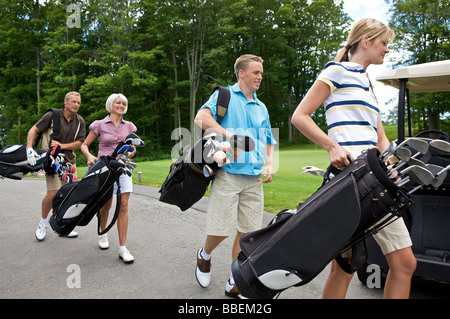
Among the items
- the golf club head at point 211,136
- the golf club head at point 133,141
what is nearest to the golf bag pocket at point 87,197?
the golf club head at point 133,141

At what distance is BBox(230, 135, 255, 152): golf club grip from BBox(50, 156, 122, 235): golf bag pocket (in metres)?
1.57

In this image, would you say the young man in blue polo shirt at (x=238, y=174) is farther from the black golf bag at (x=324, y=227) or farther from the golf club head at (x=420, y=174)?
the golf club head at (x=420, y=174)

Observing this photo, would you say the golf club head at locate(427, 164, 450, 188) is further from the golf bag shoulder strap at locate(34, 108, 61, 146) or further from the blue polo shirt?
the golf bag shoulder strap at locate(34, 108, 61, 146)

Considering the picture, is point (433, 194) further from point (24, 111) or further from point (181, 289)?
point (24, 111)

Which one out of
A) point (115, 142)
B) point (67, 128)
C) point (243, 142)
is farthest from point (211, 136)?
point (67, 128)

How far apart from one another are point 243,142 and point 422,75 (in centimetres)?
205

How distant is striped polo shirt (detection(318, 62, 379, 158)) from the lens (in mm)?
2162

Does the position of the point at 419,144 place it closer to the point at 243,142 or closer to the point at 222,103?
the point at 243,142

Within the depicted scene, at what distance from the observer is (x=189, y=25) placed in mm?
36969

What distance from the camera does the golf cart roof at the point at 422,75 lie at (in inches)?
139

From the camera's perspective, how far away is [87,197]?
13.0 ft

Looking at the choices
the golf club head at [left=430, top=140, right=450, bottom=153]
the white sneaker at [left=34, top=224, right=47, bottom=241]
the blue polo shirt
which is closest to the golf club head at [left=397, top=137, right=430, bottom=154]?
the golf club head at [left=430, top=140, right=450, bottom=153]
